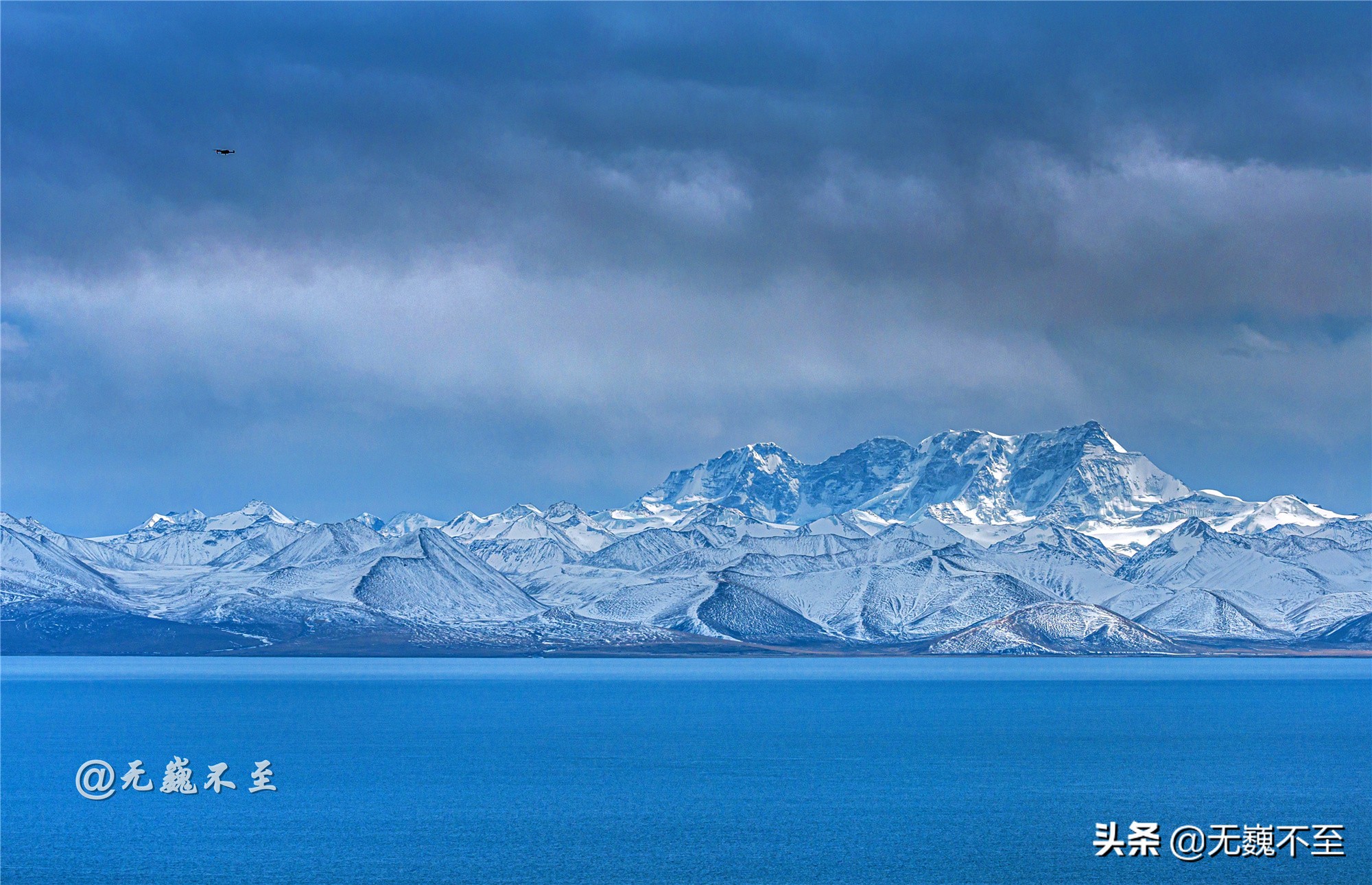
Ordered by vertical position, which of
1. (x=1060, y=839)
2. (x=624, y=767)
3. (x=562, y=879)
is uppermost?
(x=624, y=767)

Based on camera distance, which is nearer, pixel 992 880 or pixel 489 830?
pixel 992 880

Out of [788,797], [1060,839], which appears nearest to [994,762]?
[788,797]

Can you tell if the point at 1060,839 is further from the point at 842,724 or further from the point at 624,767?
the point at 842,724

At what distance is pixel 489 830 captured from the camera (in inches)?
4124

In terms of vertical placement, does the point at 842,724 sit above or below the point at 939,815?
above

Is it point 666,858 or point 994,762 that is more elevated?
point 994,762

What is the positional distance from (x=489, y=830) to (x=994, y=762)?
61131mm

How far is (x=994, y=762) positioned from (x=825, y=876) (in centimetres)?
6105

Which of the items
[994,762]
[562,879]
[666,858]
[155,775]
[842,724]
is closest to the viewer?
[562,879]

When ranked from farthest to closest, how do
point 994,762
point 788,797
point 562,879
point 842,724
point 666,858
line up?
point 842,724
point 994,762
point 788,797
point 666,858
point 562,879

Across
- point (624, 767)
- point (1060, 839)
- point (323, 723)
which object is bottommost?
point (1060, 839)

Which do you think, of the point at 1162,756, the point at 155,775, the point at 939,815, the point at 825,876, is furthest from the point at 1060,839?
the point at 155,775

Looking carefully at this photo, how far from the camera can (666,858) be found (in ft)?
312

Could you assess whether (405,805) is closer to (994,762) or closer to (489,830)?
(489,830)
